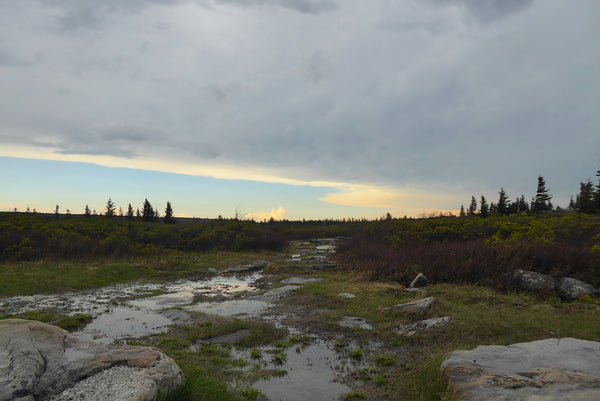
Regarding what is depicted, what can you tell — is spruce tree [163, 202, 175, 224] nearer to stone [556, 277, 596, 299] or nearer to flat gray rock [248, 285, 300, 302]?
flat gray rock [248, 285, 300, 302]

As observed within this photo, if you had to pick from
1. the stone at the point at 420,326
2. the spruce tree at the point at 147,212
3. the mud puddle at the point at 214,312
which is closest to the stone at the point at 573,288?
the stone at the point at 420,326

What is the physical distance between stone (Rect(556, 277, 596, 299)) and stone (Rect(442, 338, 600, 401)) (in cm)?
783

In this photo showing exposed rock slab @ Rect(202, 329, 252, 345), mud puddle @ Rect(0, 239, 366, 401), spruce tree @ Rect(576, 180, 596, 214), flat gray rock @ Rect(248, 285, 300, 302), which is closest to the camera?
mud puddle @ Rect(0, 239, 366, 401)

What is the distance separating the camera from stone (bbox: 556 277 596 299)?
13.2 m

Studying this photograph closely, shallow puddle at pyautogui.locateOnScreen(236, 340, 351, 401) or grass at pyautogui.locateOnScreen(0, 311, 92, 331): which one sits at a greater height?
shallow puddle at pyautogui.locateOnScreen(236, 340, 351, 401)

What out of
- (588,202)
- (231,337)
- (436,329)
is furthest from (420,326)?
(588,202)

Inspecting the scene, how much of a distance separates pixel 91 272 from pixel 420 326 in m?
19.7

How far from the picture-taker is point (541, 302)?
1264 centimetres

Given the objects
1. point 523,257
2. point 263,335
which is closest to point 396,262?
point 523,257

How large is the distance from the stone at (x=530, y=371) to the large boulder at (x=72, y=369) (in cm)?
508

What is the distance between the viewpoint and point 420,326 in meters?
10.4

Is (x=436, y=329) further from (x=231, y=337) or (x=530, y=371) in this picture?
(x=231, y=337)

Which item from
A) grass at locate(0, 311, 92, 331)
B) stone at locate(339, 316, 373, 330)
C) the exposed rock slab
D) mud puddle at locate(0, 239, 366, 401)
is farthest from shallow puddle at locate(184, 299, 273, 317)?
grass at locate(0, 311, 92, 331)

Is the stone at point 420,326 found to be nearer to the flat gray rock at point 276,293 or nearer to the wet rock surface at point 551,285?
the wet rock surface at point 551,285
